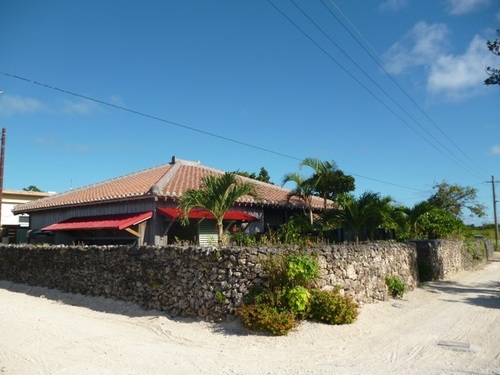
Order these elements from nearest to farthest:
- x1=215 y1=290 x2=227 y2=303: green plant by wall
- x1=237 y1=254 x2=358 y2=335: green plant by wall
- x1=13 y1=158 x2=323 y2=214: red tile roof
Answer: x1=237 y1=254 x2=358 y2=335: green plant by wall < x1=215 y1=290 x2=227 y2=303: green plant by wall < x1=13 y1=158 x2=323 y2=214: red tile roof

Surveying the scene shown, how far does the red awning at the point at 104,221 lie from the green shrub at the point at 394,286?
889 cm

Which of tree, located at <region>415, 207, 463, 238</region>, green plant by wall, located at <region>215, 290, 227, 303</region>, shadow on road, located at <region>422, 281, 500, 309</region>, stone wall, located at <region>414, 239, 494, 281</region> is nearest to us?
green plant by wall, located at <region>215, 290, 227, 303</region>

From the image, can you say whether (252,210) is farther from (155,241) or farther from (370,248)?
(370,248)

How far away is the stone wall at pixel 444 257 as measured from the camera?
1755 cm

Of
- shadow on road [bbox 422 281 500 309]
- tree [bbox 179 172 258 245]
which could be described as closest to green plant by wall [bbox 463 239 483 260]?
shadow on road [bbox 422 281 500 309]

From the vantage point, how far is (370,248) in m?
12.1

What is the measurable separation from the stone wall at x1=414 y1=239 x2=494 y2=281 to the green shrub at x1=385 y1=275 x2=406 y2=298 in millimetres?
5136

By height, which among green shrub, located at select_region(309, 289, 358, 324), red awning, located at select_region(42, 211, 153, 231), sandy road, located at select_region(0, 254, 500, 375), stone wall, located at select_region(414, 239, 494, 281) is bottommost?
sandy road, located at select_region(0, 254, 500, 375)

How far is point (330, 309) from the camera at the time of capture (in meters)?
9.06

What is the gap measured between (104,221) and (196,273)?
8.36 metres

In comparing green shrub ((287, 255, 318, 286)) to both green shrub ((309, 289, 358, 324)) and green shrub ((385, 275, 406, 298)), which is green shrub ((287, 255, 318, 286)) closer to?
green shrub ((309, 289, 358, 324))

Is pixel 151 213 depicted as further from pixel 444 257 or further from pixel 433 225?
pixel 433 225

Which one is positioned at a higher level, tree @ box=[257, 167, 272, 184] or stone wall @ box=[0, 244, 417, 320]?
tree @ box=[257, 167, 272, 184]

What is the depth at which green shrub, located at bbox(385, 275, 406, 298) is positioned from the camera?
12.6 m
